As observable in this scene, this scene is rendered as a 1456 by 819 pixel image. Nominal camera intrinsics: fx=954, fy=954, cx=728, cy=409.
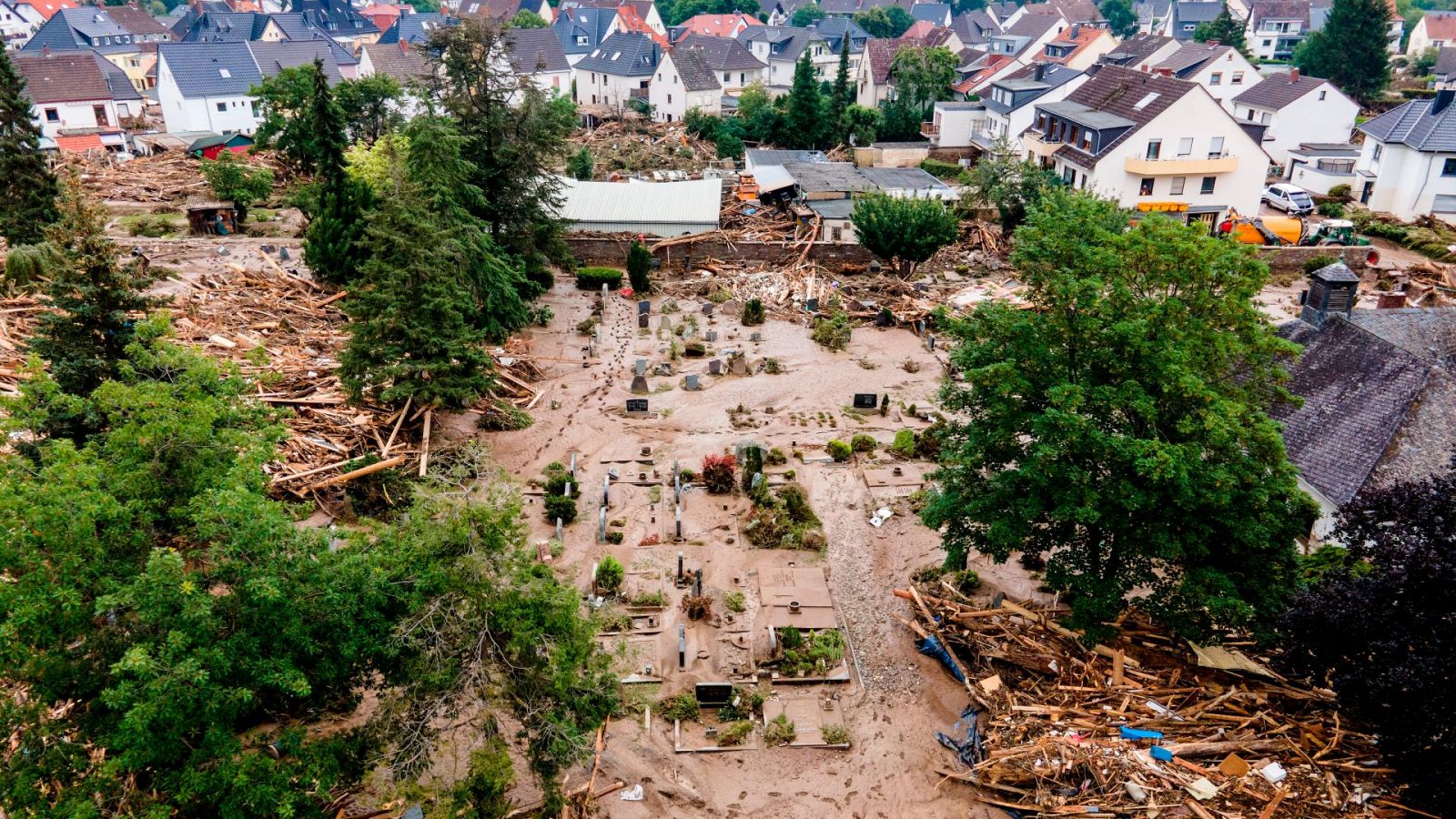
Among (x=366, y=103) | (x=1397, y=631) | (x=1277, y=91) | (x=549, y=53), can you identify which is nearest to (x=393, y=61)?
(x=549, y=53)

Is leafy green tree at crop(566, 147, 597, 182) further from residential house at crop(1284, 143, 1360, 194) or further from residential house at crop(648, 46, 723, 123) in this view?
residential house at crop(1284, 143, 1360, 194)

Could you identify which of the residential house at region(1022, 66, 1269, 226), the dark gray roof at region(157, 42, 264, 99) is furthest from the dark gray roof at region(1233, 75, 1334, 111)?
the dark gray roof at region(157, 42, 264, 99)

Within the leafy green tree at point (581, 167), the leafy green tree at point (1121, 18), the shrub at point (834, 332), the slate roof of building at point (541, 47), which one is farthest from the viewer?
the leafy green tree at point (1121, 18)

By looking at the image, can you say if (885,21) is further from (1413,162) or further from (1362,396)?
(1362,396)

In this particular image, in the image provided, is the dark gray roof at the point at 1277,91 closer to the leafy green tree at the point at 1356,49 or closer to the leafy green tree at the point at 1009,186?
the leafy green tree at the point at 1356,49

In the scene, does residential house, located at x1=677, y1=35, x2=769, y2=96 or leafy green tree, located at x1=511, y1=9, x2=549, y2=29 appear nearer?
residential house, located at x1=677, y1=35, x2=769, y2=96

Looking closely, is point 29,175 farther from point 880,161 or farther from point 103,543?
point 880,161

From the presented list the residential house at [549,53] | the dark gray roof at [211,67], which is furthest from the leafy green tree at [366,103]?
the residential house at [549,53]
